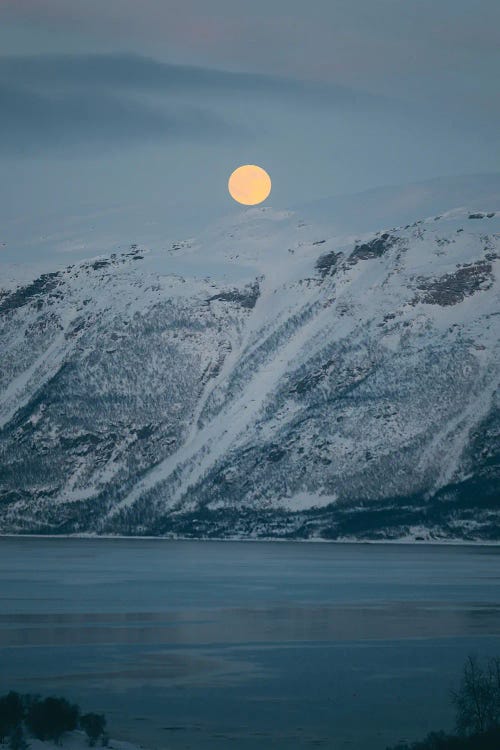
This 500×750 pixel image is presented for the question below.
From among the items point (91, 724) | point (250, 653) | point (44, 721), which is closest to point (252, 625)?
point (250, 653)

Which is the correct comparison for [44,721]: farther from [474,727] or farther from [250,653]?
[250,653]

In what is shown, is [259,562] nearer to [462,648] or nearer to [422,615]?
[422,615]

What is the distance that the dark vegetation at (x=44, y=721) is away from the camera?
38.0 metres

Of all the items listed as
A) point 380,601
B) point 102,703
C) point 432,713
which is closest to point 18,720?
point 102,703

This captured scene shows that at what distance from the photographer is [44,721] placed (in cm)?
3878

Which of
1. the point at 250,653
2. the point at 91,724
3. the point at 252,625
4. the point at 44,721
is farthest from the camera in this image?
the point at 252,625

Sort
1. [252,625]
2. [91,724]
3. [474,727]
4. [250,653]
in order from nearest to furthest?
[91,724] → [474,727] → [250,653] → [252,625]

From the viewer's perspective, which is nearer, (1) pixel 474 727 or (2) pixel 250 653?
(1) pixel 474 727

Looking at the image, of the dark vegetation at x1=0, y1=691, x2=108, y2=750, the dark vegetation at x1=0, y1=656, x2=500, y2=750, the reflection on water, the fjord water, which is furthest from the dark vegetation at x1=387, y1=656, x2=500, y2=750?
the reflection on water

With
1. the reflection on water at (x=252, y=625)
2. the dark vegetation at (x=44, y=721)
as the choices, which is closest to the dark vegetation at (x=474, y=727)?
the dark vegetation at (x=44, y=721)

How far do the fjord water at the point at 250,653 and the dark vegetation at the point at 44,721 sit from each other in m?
1.38

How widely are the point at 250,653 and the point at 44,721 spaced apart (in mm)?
25721

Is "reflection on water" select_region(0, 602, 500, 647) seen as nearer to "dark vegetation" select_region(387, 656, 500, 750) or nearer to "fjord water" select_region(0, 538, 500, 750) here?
"fjord water" select_region(0, 538, 500, 750)

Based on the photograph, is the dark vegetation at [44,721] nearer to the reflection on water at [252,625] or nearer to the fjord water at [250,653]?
the fjord water at [250,653]
